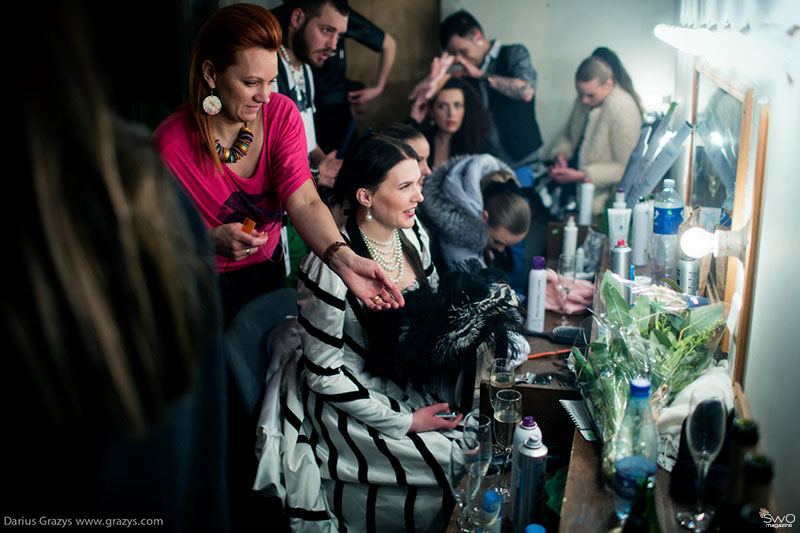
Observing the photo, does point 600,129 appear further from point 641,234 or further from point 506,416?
point 506,416

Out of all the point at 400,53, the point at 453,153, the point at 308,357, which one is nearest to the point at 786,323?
the point at 308,357

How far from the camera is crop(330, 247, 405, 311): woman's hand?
169cm

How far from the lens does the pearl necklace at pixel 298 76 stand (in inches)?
133

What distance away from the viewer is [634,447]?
4.07 feet

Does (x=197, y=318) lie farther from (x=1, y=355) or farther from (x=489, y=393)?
(x=489, y=393)

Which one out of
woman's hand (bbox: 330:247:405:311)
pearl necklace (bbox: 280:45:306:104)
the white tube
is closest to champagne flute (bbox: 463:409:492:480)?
woman's hand (bbox: 330:247:405:311)

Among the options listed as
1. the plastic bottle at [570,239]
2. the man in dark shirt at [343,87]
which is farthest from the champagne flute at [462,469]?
the man in dark shirt at [343,87]

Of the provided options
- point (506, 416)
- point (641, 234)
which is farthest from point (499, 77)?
point (506, 416)

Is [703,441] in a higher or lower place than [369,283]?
lower

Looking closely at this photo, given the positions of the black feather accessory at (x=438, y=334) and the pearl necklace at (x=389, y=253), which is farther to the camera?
the pearl necklace at (x=389, y=253)

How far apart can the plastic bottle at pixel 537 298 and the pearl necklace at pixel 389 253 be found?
21.0 inches

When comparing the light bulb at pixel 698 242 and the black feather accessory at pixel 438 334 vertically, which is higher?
the light bulb at pixel 698 242

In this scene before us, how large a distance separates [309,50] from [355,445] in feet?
7.91

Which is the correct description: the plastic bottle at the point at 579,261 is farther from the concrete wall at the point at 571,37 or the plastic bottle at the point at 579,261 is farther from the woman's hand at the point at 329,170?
the woman's hand at the point at 329,170
